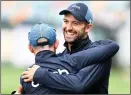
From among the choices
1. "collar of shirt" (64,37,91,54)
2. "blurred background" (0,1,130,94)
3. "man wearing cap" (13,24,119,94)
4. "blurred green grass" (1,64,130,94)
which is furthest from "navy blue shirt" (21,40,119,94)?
"blurred background" (0,1,130,94)

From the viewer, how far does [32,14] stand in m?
21.5

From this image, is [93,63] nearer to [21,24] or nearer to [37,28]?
[37,28]

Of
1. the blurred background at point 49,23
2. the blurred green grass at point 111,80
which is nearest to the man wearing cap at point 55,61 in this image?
the blurred green grass at point 111,80

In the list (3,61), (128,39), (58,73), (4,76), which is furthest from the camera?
(3,61)

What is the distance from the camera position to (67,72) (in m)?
4.04

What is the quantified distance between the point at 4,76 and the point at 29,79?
13.1 metres

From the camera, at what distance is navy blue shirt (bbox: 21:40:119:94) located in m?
4.01

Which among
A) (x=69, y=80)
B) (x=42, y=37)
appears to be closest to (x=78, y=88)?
(x=69, y=80)

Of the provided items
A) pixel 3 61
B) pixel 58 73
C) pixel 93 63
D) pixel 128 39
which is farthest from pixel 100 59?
pixel 3 61

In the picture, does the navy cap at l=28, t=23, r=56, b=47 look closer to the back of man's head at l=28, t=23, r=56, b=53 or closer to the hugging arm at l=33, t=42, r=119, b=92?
the back of man's head at l=28, t=23, r=56, b=53

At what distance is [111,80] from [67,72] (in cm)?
1245

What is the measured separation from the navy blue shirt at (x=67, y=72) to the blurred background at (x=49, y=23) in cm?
1276

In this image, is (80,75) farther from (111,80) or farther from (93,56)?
(111,80)

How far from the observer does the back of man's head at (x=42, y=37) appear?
4.07 m
